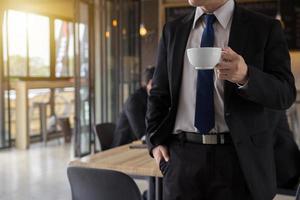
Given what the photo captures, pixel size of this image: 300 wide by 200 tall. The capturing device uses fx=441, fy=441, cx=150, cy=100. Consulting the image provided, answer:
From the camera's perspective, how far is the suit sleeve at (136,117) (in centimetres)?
375

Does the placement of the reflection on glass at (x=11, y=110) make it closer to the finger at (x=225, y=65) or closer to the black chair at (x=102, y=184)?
the black chair at (x=102, y=184)

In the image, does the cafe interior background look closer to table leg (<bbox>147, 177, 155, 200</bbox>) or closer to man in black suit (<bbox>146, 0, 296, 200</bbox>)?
table leg (<bbox>147, 177, 155, 200</bbox>)

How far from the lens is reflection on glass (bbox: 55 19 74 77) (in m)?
9.72

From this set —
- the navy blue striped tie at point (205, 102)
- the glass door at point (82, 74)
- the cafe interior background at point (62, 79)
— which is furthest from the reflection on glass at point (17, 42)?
the navy blue striped tie at point (205, 102)

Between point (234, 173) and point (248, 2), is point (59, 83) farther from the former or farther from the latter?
point (234, 173)

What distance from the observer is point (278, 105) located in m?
1.31

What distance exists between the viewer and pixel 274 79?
130cm

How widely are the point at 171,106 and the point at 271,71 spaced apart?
35 cm

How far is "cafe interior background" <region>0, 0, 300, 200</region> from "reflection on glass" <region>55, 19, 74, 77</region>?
0.26ft

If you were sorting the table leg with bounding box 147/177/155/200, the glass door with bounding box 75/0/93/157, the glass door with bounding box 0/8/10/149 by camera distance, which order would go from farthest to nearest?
the glass door with bounding box 0/8/10/149
the glass door with bounding box 75/0/93/157
the table leg with bounding box 147/177/155/200

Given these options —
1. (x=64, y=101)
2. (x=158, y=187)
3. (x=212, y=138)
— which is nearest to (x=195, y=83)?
(x=212, y=138)

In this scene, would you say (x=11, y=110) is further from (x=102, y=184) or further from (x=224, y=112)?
(x=224, y=112)

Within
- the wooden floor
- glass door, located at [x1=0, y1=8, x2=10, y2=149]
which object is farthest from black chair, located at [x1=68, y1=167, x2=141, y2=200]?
glass door, located at [x1=0, y1=8, x2=10, y2=149]

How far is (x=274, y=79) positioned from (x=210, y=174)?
0.36 meters
